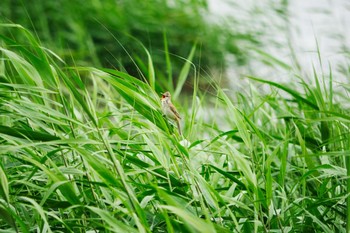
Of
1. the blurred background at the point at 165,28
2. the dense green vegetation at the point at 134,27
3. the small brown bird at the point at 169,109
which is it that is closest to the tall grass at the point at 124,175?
the small brown bird at the point at 169,109

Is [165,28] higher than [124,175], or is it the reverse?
[124,175]

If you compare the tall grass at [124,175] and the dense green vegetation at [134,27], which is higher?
the tall grass at [124,175]

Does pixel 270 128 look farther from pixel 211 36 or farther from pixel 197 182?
pixel 211 36

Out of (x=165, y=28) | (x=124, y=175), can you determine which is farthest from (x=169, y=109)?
(x=165, y=28)

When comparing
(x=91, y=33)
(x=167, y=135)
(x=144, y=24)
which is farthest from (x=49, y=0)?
(x=167, y=135)

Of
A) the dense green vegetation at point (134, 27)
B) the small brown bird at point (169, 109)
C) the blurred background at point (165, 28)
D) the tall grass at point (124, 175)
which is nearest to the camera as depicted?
the tall grass at point (124, 175)

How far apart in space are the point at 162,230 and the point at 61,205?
377 mm

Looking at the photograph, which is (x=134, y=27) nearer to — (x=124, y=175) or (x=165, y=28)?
(x=165, y=28)

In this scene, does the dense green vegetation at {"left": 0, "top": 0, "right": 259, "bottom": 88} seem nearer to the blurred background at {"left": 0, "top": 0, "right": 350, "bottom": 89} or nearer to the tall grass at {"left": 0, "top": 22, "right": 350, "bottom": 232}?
the blurred background at {"left": 0, "top": 0, "right": 350, "bottom": 89}

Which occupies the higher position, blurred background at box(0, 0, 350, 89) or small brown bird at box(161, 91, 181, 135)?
small brown bird at box(161, 91, 181, 135)

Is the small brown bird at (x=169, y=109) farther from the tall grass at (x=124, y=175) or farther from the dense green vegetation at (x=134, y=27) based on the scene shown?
the dense green vegetation at (x=134, y=27)

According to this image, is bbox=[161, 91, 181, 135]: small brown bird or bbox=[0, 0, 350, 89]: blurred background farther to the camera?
bbox=[0, 0, 350, 89]: blurred background

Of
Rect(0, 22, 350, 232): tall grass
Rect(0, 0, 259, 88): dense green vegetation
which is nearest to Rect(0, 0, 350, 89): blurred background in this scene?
Rect(0, 0, 259, 88): dense green vegetation

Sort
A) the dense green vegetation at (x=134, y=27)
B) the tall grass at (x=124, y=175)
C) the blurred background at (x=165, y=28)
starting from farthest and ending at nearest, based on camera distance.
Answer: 1. the dense green vegetation at (x=134, y=27)
2. the blurred background at (x=165, y=28)
3. the tall grass at (x=124, y=175)
